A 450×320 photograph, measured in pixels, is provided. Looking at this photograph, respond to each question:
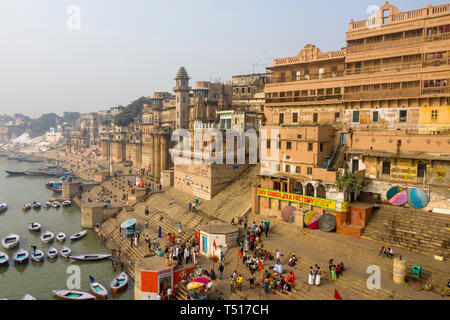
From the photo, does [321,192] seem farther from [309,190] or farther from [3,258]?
[3,258]

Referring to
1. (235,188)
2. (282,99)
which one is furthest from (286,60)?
(235,188)

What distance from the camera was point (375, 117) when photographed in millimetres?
28688

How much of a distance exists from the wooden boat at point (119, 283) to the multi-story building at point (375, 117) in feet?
40.8

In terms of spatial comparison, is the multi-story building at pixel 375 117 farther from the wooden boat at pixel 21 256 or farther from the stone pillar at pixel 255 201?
the wooden boat at pixel 21 256

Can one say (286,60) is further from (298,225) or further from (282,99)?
(298,225)

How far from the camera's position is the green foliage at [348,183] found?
25.0 m

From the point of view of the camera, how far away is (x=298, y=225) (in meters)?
26.3

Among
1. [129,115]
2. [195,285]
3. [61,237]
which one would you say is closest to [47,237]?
[61,237]

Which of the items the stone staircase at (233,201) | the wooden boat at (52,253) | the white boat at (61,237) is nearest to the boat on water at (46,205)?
the white boat at (61,237)

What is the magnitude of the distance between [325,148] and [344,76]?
6.52 m

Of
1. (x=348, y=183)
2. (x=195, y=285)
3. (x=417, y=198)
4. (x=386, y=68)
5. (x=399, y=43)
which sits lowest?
(x=195, y=285)

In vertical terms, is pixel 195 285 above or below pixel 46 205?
above

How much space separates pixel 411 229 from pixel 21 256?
30254 millimetres

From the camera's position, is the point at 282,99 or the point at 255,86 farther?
the point at 255,86
